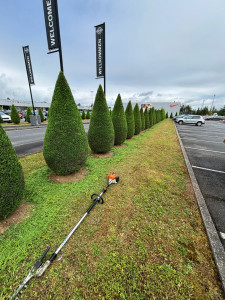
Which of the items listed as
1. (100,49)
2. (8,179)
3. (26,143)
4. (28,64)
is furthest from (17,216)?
(28,64)

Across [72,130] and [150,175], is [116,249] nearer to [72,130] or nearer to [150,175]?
[150,175]

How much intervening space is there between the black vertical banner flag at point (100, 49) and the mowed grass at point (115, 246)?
8.38 m

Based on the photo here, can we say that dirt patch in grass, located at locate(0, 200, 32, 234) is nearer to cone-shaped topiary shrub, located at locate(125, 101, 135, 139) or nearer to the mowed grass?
the mowed grass

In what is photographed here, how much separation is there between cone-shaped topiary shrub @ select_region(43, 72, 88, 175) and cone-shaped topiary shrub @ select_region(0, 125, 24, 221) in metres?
1.16

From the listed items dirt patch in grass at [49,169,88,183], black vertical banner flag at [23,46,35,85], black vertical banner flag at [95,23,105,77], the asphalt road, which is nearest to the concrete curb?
dirt patch in grass at [49,169,88,183]

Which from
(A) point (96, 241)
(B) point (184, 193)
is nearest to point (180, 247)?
(A) point (96, 241)

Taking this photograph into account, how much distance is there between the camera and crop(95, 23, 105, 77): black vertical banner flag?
7.91 meters

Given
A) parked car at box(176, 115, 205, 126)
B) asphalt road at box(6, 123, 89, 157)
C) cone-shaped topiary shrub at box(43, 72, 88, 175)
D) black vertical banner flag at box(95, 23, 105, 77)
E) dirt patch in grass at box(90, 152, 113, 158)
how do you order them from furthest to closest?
1. parked car at box(176, 115, 205, 126)
2. black vertical banner flag at box(95, 23, 105, 77)
3. asphalt road at box(6, 123, 89, 157)
4. dirt patch in grass at box(90, 152, 113, 158)
5. cone-shaped topiary shrub at box(43, 72, 88, 175)

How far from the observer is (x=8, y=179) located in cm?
206

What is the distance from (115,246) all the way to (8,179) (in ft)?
6.75

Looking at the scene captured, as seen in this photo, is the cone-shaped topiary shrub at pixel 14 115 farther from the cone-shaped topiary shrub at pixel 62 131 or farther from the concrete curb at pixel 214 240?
the concrete curb at pixel 214 240

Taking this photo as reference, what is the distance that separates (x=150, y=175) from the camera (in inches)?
161

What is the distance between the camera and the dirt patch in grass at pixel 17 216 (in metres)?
2.20

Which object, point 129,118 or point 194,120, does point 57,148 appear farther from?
point 194,120
